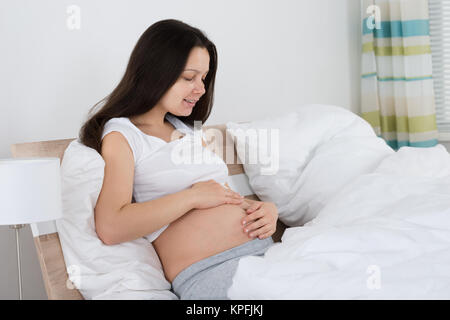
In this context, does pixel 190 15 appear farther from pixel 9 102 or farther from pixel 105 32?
pixel 9 102

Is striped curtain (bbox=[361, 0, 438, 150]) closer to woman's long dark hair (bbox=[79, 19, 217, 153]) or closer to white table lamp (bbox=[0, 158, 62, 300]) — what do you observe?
woman's long dark hair (bbox=[79, 19, 217, 153])

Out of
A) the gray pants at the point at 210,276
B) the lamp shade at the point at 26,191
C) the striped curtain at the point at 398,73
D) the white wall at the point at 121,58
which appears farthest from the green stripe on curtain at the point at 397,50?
the lamp shade at the point at 26,191

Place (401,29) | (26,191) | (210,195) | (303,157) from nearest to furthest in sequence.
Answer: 1. (26,191)
2. (210,195)
3. (303,157)
4. (401,29)

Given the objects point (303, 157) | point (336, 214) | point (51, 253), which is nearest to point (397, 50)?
point (303, 157)

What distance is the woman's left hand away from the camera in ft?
4.42

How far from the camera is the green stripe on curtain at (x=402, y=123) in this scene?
8.18ft

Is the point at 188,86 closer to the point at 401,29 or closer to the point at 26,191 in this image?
the point at 26,191

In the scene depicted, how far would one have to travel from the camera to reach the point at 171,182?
1359mm

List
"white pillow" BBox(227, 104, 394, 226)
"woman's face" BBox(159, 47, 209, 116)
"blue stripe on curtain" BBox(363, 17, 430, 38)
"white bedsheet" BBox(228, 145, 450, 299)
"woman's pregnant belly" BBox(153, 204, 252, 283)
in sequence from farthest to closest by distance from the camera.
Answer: "blue stripe on curtain" BBox(363, 17, 430, 38) < "white pillow" BBox(227, 104, 394, 226) < "woman's face" BBox(159, 47, 209, 116) < "woman's pregnant belly" BBox(153, 204, 252, 283) < "white bedsheet" BBox(228, 145, 450, 299)

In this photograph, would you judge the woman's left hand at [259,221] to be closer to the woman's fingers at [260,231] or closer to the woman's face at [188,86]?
the woman's fingers at [260,231]

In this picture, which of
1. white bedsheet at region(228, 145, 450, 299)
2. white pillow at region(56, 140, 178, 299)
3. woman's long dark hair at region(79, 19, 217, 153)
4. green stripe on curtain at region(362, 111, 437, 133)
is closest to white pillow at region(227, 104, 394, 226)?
white bedsheet at region(228, 145, 450, 299)

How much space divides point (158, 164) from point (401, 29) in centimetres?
173

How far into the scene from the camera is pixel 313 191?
171 centimetres

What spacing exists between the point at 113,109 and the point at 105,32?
0.51 meters
